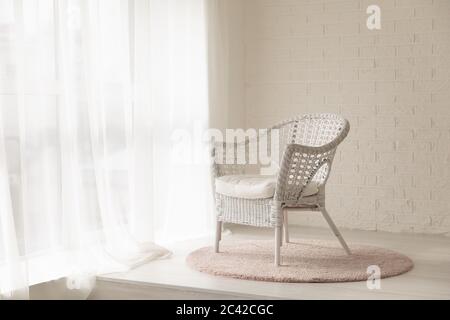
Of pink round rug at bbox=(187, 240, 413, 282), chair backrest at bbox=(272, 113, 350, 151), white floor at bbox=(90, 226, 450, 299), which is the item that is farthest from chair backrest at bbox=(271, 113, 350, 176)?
white floor at bbox=(90, 226, 450, 299)

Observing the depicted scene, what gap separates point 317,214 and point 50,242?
240 cm

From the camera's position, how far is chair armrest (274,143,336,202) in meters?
3.71

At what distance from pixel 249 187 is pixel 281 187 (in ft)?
0.66

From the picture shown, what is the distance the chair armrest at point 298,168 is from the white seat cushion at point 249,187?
0.05m

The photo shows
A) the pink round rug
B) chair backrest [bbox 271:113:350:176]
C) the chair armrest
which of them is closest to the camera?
→ the pink round rug

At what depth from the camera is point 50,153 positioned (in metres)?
3.39

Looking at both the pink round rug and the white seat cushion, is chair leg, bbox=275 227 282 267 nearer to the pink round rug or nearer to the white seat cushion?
the pink round rug

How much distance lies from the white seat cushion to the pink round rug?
37 centimetres

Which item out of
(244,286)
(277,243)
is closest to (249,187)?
(277,243)

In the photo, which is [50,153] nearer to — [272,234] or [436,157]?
[272,234]

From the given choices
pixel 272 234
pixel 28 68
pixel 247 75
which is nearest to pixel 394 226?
pixel 272 234
